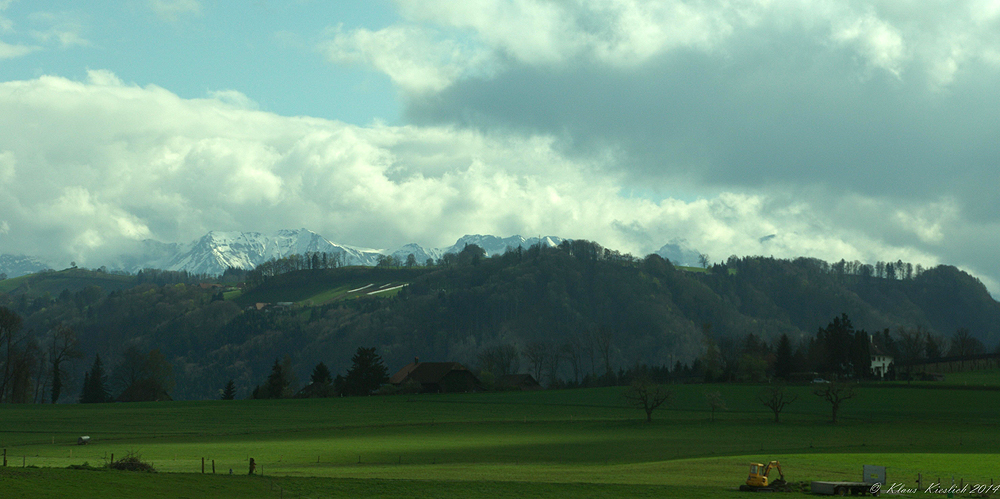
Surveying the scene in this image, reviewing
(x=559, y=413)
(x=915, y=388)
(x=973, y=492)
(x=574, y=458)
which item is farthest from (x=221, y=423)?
(x=915, y=388)

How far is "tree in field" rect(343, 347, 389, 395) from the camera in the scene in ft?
454

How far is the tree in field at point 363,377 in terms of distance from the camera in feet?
454

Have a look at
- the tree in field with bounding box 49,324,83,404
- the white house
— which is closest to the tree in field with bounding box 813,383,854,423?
the white house

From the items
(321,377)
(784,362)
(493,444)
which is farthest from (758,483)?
(784,362)

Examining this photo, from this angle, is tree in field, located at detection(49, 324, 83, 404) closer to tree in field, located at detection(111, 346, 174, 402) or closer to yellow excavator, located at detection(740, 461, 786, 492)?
tree in field, located at detection(111, 346, 174, 402)

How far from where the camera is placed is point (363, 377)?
5463 inches

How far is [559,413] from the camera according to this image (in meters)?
107

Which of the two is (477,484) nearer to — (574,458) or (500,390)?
(574,458)

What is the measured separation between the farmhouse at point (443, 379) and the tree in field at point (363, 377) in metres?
6.29

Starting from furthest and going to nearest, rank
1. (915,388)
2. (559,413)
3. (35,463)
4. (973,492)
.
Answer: (915,388)
(559,413)
(35,463)
(973,492)

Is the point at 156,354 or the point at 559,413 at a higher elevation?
the point at 156,354

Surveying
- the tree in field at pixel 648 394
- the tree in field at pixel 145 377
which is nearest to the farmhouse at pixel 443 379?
the tree in field at pixel 145 377

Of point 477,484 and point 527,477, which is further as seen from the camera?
point 527,477

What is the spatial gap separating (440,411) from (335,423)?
1777cm
